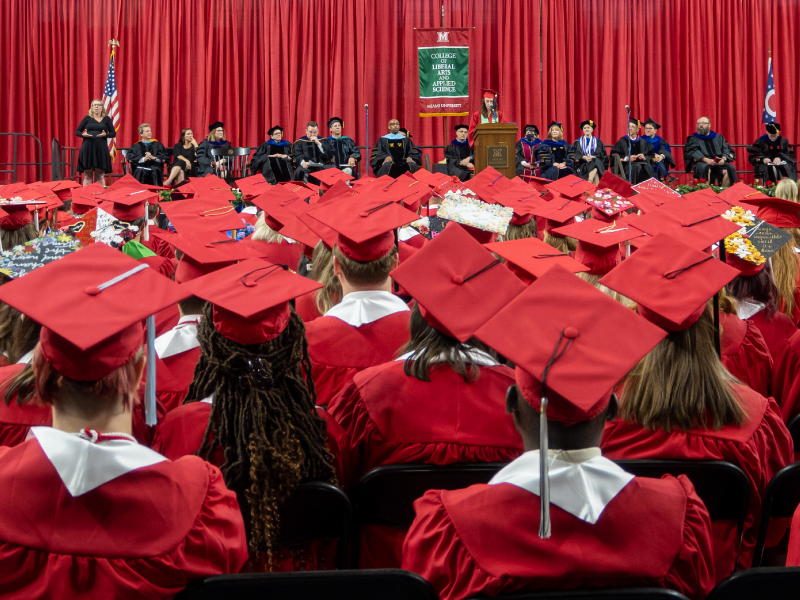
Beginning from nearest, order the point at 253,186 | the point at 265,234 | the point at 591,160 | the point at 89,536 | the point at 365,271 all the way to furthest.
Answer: the point at 89,536, the point at 365,271, the point at 265,234, the point at 253,186, the point at 591,160

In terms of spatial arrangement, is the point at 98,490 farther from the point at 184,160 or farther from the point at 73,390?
the point at 184,160

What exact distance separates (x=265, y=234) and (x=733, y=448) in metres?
3.59

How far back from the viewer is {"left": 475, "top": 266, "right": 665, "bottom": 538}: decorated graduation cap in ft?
4.14

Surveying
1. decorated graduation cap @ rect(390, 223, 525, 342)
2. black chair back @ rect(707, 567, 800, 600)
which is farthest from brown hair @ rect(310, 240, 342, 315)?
black chair back @ rect(707, 567, 800, 600)

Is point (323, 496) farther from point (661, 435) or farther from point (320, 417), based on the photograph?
point (661, 435)

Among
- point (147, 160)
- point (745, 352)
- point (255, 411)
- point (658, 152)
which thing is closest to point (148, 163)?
point (147, 160)

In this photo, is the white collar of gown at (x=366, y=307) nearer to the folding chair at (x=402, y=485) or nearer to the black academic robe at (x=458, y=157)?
the folding chair at (x=402, y=485)

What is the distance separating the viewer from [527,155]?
44.8 ft

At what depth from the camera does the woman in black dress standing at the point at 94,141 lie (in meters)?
12.9

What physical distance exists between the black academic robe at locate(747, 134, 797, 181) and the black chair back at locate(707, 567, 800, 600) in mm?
13755

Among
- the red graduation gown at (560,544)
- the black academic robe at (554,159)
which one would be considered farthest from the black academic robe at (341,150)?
the red graduation gown at (560,544)

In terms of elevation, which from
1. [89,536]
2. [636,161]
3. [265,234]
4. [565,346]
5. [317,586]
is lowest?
[317,586]

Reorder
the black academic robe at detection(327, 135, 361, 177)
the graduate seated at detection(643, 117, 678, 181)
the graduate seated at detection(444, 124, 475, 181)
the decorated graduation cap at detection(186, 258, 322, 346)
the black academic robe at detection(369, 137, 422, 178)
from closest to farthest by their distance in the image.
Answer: the decorated graduation cap at detection(186, 258, 322, 346)
the graduate seated at detection(444, 124, 475, 181)
the black academic robe at detection(369, 137, 422, 178)
the graduate seated at detection(643, 117, 678, 181)
the black academic robe at detection(327, 135, 361, 177)

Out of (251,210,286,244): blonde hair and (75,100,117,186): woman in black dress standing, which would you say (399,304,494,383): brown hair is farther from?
(75,100,117,186): woman in black dress standing
